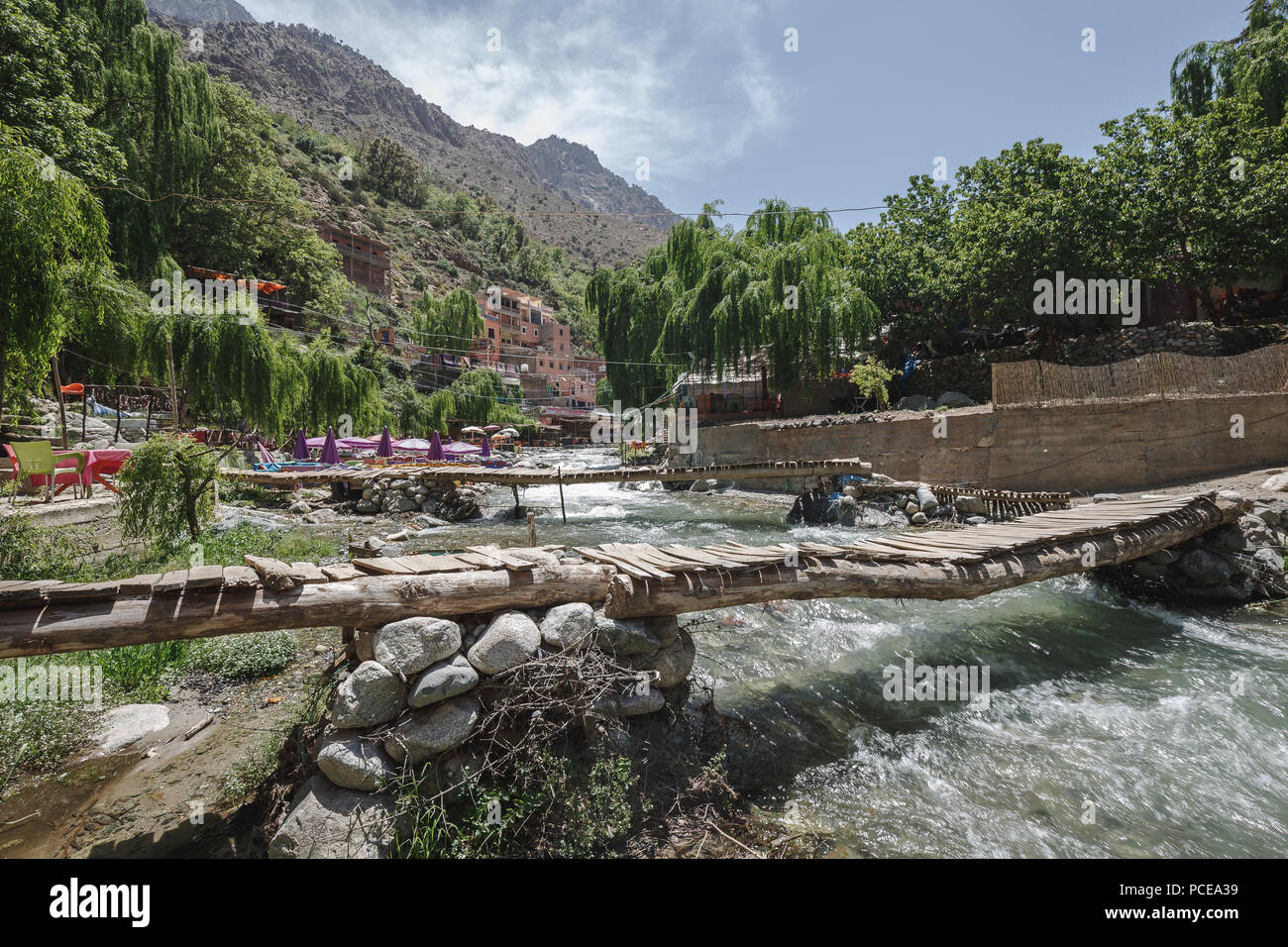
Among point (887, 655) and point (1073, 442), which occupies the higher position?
point (1073, 442)

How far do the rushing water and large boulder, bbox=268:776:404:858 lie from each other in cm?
226

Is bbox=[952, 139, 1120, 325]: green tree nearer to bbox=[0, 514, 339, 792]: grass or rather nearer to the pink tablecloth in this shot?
bbox=[0, 514, 339, 792]: grass

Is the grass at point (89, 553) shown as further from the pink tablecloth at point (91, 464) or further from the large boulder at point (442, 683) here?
the large boulder at point (442, 683)

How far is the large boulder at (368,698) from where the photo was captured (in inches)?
110

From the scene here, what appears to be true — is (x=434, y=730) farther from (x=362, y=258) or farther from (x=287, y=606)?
(x=362, y=258)

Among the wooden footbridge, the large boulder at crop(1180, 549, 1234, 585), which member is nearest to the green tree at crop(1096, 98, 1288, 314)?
the large boulder at crop(1180, 549, 1234, 585)

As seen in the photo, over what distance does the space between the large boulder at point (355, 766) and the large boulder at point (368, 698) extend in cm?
11

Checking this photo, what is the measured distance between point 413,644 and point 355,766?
638 mm

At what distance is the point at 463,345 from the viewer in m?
49.0

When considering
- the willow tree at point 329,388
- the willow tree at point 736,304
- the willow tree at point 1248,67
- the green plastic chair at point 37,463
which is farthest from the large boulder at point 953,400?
the willow tree at point 329,388

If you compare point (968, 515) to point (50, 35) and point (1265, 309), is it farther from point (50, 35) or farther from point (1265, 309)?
point (50, 35)
